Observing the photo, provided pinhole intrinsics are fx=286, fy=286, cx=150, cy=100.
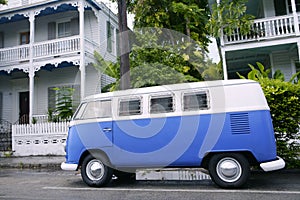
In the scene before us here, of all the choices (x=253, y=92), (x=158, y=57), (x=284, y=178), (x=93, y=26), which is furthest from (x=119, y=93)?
(x=93, y=26)

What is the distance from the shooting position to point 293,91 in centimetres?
757

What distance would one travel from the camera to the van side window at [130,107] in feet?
21.3

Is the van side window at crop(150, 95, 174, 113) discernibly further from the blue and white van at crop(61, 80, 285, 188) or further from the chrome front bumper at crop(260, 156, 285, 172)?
the chrome front bumper at crop(260, 156, 285, 172)

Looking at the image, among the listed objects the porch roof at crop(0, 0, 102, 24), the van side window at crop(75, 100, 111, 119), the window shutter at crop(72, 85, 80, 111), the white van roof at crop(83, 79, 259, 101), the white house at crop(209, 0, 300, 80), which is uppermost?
the porch roof at crop(0, 0, 102, 24)

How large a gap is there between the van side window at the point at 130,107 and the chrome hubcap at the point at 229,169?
2.09 metres

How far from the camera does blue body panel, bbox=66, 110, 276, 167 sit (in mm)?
5680

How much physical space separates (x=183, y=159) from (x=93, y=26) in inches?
528

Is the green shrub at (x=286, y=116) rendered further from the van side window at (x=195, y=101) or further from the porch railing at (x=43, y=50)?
the porch railing at (x=43, y=50)

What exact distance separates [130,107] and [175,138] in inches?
50.2

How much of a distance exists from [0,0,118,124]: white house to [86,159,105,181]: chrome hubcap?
8.66 meters

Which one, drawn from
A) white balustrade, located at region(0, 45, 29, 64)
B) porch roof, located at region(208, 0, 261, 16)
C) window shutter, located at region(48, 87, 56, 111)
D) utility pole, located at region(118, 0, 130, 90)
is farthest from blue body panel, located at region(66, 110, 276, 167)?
white balustrade, located at region(0, 45, 29, 64)

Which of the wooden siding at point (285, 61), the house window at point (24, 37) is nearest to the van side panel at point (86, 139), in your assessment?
the wooden siding at point (285, 61)

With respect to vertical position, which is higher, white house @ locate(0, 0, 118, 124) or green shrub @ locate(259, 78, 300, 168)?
white house @ locate(0, 0, 118, 124)

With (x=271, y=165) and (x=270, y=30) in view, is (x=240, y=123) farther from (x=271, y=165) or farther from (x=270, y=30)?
(x=270, y=30)
